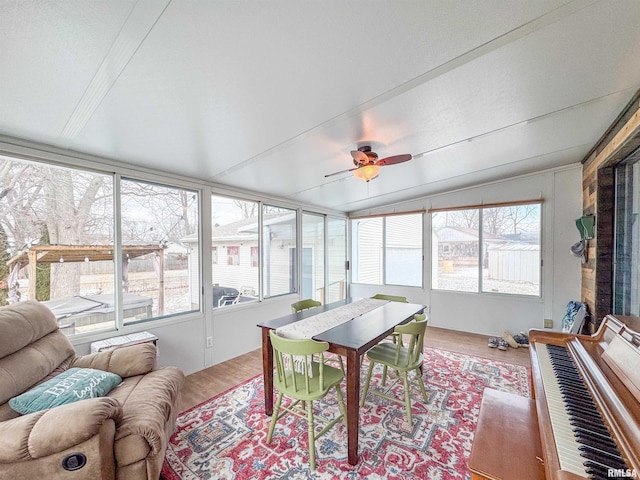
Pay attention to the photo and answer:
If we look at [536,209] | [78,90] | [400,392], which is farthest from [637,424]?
[536,209]

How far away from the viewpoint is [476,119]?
2279 millimetres

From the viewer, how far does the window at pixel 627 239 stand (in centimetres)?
228

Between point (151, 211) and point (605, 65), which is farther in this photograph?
point (151, 211)

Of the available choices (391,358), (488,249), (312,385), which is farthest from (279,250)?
(488,249)

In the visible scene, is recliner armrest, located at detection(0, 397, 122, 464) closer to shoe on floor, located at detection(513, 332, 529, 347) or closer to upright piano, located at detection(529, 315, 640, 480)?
upright piano, located at detection(529, 315, 640, 480)

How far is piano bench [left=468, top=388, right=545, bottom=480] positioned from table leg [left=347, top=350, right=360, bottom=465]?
0.72m

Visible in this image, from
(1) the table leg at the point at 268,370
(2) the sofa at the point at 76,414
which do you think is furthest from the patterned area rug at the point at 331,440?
(2) the sofa at the point at 76,414

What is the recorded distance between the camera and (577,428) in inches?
41.0

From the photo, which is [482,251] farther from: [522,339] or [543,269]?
[522,339]

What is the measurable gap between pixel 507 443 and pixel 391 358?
1.16 metres

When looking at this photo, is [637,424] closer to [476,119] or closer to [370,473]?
[370,473]

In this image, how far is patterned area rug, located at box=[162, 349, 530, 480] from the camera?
175cm

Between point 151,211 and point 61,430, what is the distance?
2209mm

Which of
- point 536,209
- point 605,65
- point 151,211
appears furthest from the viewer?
point 536,209
